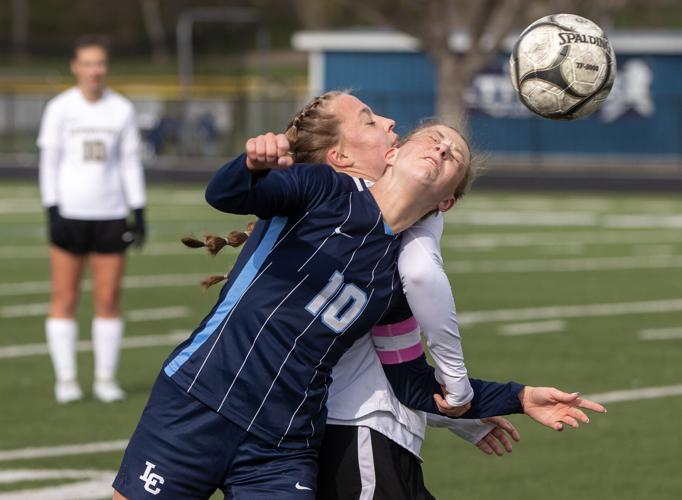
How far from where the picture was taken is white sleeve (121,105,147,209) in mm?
9898

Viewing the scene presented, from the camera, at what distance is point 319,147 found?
4.72 meters

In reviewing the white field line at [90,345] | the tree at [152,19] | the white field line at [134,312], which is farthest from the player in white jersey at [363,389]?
the tree at [152,19]

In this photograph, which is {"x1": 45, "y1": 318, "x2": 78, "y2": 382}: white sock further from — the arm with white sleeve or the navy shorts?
the navy shorts

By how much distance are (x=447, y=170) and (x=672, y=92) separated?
3355 cm

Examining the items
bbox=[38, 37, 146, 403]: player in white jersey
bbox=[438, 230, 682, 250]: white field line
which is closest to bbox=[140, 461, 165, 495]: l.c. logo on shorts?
bbox=[38, 37, 146, 403]: player in white jersey

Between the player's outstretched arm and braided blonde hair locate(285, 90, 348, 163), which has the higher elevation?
braided blonde hair locate(285, 90, 348, 163)

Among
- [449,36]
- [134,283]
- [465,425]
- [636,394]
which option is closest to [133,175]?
[636,394]

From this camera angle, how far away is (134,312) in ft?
45.4

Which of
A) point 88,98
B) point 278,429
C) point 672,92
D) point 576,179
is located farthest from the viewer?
point 672,92

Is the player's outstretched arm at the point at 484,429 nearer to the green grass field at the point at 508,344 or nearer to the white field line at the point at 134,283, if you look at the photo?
the green grass field at the point at 508,344

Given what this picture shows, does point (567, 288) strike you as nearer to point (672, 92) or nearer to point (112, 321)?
point (112, 321)

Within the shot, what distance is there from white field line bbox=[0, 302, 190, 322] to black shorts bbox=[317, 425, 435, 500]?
28.8 feet

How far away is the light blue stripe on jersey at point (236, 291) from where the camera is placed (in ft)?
14.5

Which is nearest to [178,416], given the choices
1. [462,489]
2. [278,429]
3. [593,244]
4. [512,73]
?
[278,429]
